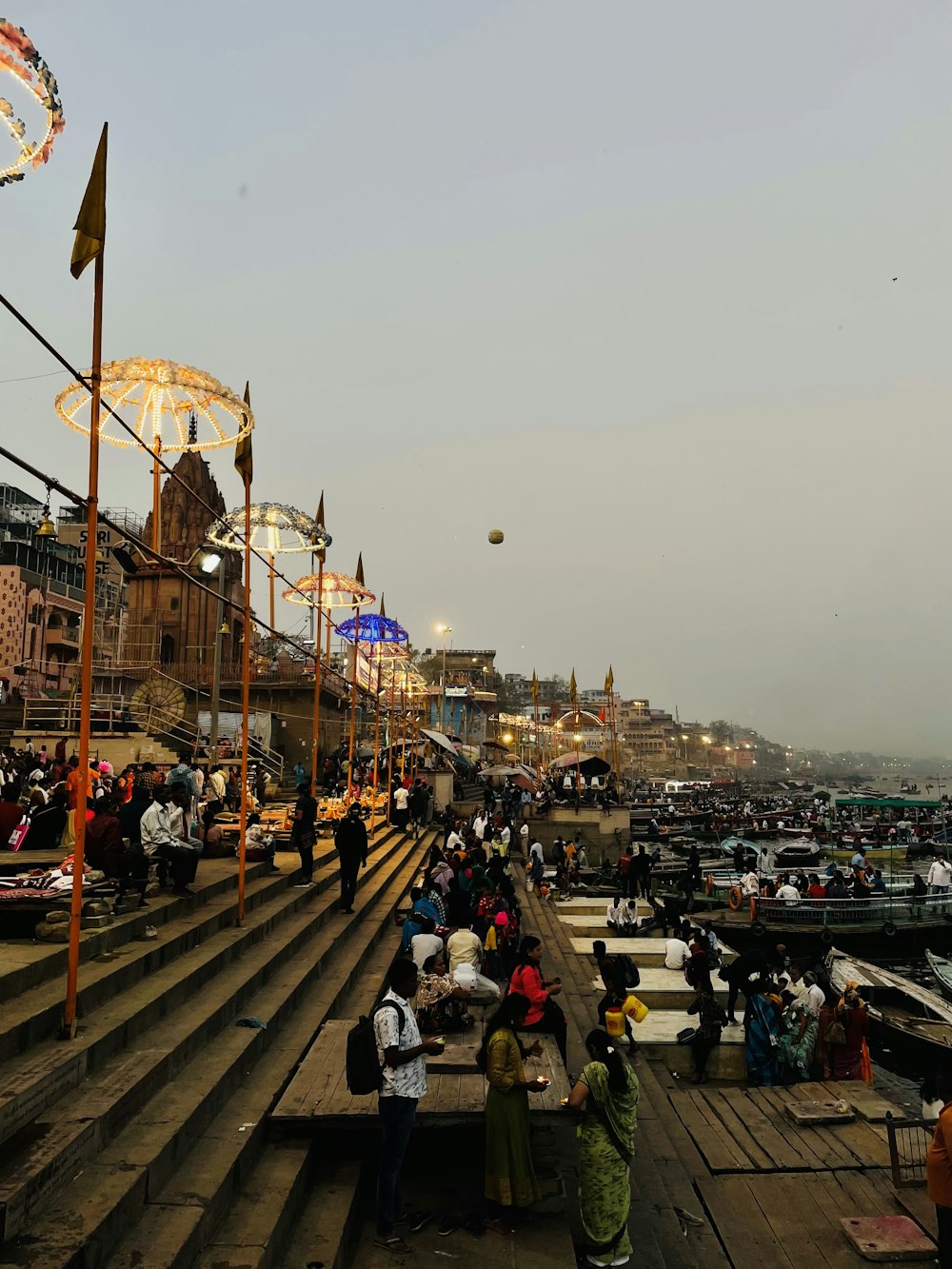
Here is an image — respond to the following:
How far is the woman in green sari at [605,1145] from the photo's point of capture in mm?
5355

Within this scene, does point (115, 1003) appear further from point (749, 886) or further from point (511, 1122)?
point (749, 886)

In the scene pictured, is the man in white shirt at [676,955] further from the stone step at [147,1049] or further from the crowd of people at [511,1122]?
the crowd of people at [511,1122]

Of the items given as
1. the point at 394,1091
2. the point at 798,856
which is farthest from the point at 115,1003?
the point at 798,856

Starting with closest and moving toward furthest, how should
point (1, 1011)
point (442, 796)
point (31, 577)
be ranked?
point (1, 1011)
point (442, 796)
point (31, 577)

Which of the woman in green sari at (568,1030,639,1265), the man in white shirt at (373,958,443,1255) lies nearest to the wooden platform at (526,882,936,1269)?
the woman in green sari at (568,1030,639,1265)

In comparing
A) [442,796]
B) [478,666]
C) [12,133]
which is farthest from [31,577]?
[478,666]

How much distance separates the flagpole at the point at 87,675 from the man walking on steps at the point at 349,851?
19.4 feet

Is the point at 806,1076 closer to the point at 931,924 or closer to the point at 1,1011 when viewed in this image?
the point at 1,1011

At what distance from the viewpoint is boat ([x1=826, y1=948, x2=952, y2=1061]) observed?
44.8 feet

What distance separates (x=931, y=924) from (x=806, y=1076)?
1573 centimetres

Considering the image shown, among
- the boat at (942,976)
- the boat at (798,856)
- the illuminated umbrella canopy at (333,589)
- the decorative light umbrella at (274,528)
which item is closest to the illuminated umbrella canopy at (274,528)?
the decorative light umbrella at (274,528)

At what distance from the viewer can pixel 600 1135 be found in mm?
5422

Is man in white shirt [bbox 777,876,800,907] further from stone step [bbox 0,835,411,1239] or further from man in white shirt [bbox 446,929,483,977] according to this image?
stone step [bbox 0,835,411,1239]

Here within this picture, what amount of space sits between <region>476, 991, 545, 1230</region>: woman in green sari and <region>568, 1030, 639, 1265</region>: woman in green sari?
36 centimetres
